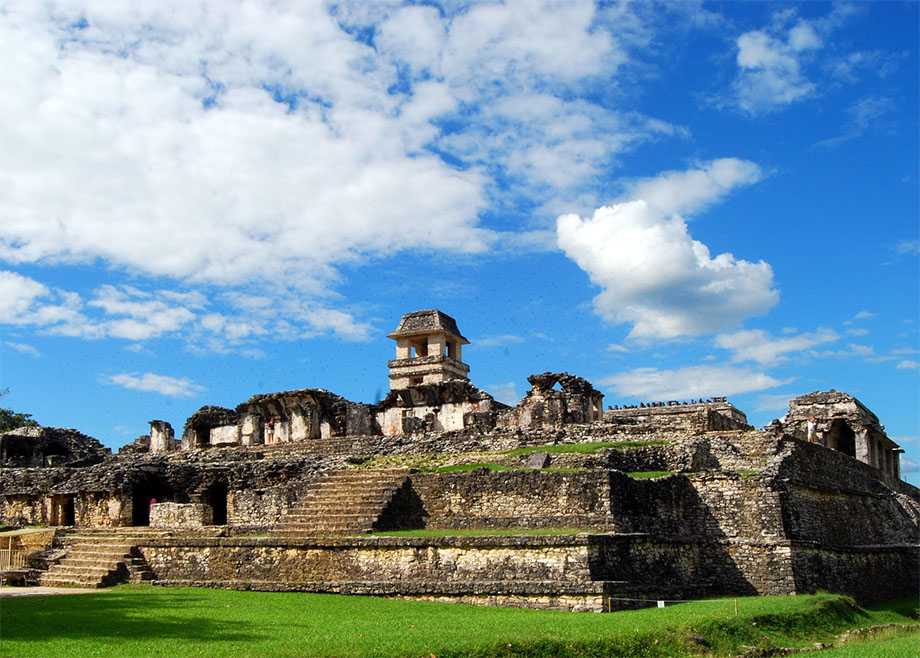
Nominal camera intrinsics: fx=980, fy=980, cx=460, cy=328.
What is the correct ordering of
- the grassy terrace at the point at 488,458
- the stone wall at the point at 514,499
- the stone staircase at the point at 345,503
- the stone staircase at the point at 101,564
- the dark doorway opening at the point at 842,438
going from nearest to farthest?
Answer: the stone wall at the point at 514,499
the stone staircase at the point at 345,503
the stone staircase at the point at 101,564
the grassy terrace at the point at 488,458
the dark doorway opening at the point at 842,438

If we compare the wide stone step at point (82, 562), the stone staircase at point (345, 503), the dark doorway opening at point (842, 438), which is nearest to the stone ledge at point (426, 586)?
the stone staircase at point (345, 503)

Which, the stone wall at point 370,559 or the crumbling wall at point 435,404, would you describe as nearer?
the stone wall at point 370,559

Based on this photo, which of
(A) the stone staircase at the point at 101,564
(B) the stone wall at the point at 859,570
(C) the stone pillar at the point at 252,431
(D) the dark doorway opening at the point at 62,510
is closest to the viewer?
(B) the stone wall at the point at 859,570

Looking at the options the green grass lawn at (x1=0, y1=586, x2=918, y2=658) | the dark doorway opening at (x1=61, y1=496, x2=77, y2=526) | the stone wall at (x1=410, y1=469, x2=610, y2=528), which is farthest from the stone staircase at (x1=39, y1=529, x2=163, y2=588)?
the stone wall at (x1=410, y1=469, x2=610, y2=528)

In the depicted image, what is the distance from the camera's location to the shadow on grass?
12.9 m

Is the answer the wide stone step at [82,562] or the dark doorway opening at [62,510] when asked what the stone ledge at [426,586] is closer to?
the wide stone step at [82,562]

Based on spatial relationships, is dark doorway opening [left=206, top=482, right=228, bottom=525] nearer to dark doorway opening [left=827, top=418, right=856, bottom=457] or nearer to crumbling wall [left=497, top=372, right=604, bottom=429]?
crumbling wall [left=497, top=372, right=604, bottom=429]

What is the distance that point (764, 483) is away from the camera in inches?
805

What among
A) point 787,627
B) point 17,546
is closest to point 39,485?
point 17,546

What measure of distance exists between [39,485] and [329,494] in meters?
12.1

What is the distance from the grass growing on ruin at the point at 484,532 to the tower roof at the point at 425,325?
3035cm

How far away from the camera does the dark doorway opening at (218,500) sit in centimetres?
2677

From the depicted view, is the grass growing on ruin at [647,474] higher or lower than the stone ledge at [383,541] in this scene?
higher

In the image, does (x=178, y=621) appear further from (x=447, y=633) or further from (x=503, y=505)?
(x=503, y=505)
